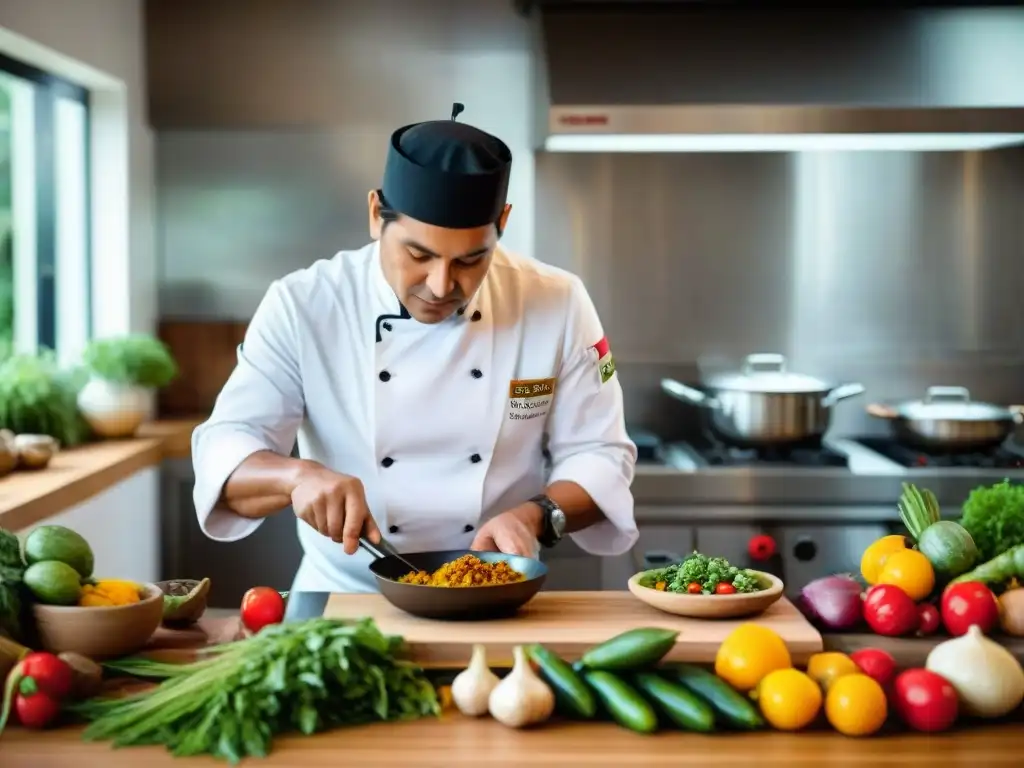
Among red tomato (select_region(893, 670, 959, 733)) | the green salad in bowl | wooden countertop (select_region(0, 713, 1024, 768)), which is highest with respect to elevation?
the green salad in bowl

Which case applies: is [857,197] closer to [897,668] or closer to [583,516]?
[583,516]

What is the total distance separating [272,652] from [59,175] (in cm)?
314

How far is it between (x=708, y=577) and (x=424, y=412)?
0.79 meters

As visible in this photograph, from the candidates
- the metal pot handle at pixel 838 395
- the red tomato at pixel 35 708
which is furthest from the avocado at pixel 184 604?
the metal pot handle at pixel 838 395

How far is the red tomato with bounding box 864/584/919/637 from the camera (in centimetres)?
195

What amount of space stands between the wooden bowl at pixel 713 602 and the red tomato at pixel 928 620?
0.22 m

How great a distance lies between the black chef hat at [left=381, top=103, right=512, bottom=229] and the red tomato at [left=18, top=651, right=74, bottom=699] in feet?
3.06

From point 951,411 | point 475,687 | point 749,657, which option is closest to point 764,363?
point 951,411

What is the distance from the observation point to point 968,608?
6.33ft

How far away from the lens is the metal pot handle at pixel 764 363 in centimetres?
453

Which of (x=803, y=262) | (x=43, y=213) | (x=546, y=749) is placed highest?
(x=43, y=213)

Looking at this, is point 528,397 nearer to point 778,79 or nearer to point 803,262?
point 778,79

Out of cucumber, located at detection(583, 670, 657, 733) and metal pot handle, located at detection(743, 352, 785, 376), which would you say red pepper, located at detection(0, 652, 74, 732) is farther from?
metal pot handle, located at detection(743, 352, 785, 376)

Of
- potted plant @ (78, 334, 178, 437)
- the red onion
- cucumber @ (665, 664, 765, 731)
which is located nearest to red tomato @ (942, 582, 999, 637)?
the red onion
